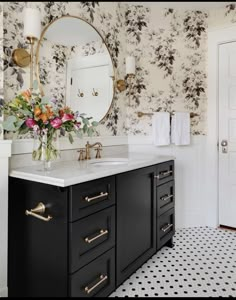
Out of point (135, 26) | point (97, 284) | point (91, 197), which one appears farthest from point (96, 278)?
point (135, 26)

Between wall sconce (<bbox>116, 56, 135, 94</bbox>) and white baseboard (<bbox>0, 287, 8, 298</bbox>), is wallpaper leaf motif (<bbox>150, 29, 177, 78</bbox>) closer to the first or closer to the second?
wall sconce (<bbox>116, 56, 135, 94</bbox>)

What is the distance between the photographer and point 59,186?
111 centimetres

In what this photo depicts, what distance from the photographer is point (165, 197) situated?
1.95 metres

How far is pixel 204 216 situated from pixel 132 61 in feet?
5.91

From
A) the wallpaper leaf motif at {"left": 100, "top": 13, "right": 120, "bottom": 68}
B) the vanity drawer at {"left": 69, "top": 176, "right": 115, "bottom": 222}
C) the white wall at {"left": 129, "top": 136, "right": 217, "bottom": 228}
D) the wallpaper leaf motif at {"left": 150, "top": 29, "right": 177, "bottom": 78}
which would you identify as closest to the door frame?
the white wall at {"left": 129, "top": 136, "right": 217, "bottom": 228}

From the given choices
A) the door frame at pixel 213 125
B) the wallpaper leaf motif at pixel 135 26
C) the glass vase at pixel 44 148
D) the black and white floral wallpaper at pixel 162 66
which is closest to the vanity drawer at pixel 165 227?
the door frame at pixel 213 125

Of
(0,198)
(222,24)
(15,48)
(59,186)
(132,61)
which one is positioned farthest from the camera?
(222,24)

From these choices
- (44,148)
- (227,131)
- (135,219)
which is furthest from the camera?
(227,131)

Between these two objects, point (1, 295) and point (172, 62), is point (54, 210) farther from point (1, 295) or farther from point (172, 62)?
point (172, 62)

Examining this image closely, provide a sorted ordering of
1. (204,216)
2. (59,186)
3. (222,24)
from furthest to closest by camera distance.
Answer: (204,216), (222,24), (59,186)

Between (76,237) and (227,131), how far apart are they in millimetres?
2002

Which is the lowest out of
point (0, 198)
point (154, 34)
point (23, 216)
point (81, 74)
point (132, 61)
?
point (23, 216)

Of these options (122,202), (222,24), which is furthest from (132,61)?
(122,202)

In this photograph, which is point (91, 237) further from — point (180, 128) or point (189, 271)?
point (180, 128)
